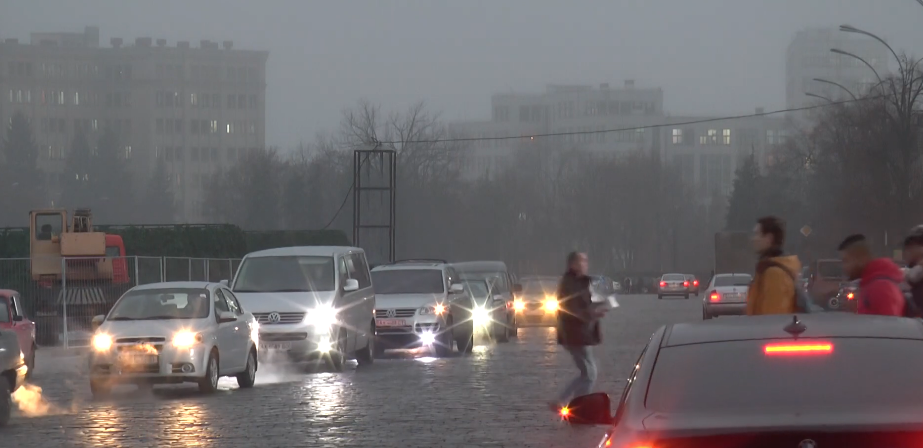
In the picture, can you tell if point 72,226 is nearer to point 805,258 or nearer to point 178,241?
point 178,241

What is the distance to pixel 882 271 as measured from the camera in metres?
10.7

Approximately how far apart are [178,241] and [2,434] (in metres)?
44.2

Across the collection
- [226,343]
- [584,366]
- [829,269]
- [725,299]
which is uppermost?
[584,366]

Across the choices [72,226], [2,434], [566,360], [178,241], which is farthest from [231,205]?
[2,434]

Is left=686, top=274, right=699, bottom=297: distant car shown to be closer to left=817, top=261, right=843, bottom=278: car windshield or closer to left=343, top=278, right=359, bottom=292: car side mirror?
left=817, top=261, right=843, bottom=278: car windshield

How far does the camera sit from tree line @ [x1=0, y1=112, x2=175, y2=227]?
6073 inches

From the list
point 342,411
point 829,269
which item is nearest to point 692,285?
point 829,269

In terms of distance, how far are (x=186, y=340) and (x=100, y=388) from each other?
1.37 m

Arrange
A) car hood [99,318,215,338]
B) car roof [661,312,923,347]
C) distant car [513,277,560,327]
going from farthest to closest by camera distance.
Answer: distant car [513,277,560,327], car hood [99,318,215,338], car roof [661,312,923,347]

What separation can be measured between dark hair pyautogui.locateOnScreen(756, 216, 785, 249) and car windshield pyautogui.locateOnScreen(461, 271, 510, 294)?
23.2 metres

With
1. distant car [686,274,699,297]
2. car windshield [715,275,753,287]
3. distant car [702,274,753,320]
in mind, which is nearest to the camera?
distant car [702,274,753,320]

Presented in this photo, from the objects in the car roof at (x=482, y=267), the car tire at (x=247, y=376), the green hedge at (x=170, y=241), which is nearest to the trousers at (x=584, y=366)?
A: the car tire at (x=247, y=376)

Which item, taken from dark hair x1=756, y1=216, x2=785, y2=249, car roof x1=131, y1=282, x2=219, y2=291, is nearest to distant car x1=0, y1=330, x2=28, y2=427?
car roof x1=131, y1=282, x2=219, y2=291

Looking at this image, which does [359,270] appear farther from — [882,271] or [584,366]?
[882,271]
